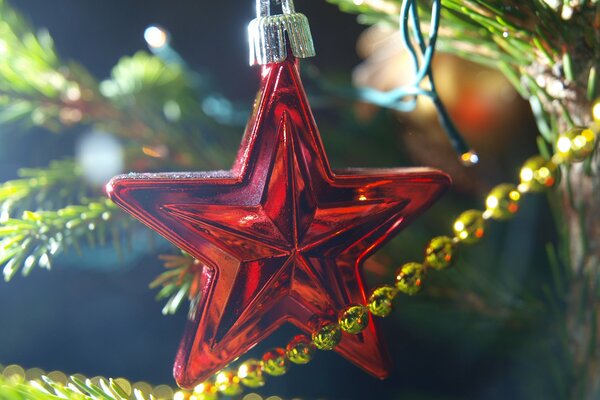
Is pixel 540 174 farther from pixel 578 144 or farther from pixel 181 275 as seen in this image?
pixel 181 275

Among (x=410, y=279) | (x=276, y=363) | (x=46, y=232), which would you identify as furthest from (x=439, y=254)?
(x=46, y=232)

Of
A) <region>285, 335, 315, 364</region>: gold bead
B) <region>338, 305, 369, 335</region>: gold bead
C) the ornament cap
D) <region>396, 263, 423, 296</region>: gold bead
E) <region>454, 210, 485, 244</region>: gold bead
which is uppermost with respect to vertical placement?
the ornament cap

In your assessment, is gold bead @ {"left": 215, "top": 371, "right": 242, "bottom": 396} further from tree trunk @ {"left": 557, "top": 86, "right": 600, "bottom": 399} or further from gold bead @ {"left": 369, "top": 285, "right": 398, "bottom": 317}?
tree trunk @ {"left": 557, "top": 86, "right": 600, "bottom": 399}

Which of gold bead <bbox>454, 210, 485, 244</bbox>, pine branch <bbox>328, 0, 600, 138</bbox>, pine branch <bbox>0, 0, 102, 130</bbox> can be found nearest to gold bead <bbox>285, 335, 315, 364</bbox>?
gold bead <bbox>454, 210, 485, 244</bbox>

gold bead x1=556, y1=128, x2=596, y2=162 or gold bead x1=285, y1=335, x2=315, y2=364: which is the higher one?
gold bead x1=556, y1=128, x2=596, y2=162

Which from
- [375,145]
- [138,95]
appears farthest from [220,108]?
[375,145]

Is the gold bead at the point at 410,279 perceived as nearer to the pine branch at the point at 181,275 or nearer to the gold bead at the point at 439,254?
the gold bead at the point at 439,254

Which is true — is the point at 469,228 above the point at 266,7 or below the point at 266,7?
below
